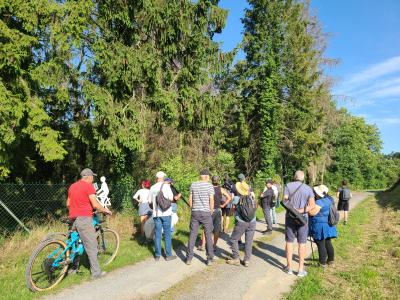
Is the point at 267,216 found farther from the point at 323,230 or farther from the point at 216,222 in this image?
the point at 323,230

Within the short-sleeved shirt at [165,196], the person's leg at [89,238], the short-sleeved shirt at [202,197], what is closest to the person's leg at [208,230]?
the short-sleeved shirt at [202,197]

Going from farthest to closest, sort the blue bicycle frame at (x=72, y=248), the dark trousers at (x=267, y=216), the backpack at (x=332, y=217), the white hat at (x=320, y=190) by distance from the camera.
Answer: the dark trousers at (x=267, y=216)
the white hat at (x=320, y=190)
the backpack at (x=332, y=217)
the blue bicycle frame at (x=72, y=248)

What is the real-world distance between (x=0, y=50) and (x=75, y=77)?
3.10m

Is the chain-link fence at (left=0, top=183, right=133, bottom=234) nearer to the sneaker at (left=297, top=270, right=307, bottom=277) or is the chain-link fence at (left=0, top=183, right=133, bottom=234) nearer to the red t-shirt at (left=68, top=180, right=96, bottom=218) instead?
the red t-shirt at (left=68, top=180, right=96, bottom=218)

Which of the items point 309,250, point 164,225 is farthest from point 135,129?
point 309,250

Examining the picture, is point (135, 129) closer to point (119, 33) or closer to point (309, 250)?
point (119, 33)

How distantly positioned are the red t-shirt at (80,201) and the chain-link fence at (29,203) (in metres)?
3.70

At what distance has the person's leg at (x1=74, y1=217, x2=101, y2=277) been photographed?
6.57 metres

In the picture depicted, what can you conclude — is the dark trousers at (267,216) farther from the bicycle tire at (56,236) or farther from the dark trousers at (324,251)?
the bicycle tire at (56,236)

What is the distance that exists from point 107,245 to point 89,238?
53.9 inches

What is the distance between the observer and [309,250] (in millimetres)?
9375

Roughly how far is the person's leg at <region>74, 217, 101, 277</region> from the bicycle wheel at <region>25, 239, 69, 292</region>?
363 millimetres

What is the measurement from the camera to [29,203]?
1134cm

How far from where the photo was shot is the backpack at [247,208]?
782 cm
